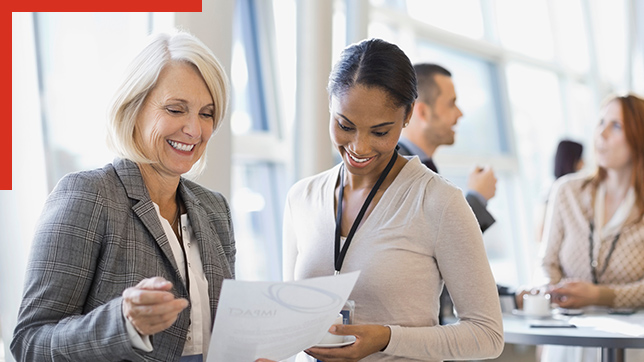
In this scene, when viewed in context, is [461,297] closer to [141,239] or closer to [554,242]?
[141,239]

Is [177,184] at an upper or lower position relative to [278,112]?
lower

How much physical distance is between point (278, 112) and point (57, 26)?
1923mm

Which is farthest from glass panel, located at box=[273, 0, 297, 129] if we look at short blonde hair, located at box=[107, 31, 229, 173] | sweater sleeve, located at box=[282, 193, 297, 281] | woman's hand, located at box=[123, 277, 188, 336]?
woman's hand, located at box=[123, 277, 188, 336]

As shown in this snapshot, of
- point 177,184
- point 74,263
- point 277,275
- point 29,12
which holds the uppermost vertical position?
point 29,12

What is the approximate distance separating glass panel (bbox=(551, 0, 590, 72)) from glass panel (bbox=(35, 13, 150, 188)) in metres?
6.63

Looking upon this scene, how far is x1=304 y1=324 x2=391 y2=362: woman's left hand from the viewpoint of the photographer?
1.44m

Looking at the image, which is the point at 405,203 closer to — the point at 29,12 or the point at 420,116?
the point at 420,116

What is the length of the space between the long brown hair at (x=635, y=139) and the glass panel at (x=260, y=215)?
2.15 meters

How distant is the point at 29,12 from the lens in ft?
7.52

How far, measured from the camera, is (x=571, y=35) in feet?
28.2

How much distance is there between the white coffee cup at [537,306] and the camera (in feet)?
8.45

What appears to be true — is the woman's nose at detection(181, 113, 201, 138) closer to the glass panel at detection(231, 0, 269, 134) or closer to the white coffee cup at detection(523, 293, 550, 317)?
the white coffee cup at detection(523, 293, 550, 317)

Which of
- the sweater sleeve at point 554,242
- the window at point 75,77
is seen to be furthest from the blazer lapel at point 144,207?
the sweater sleeve at point 554,242

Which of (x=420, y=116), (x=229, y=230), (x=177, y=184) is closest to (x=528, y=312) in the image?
(x=420, y=116)
